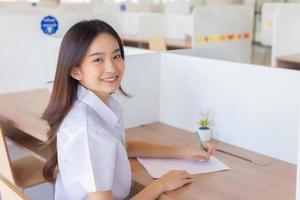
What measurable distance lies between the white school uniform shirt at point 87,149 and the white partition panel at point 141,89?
0.76 metres

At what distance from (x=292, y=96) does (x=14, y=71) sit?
247 centimetres

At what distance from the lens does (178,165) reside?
150cm

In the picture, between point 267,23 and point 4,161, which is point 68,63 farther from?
point 267,23

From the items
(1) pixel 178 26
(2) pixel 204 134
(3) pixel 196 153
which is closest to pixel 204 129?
(2) pixel 204 134

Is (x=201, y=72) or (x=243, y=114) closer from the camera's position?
(x=243, y=114)

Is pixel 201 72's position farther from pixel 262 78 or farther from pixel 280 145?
pixel 280 145

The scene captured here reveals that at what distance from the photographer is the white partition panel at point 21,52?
325 centimetres

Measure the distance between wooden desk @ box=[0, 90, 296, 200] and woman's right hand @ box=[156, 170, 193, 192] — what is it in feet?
0.06

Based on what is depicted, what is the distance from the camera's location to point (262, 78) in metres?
1.62

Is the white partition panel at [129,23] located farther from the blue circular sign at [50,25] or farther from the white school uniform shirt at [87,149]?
the white school uniform shirt at [87,149]

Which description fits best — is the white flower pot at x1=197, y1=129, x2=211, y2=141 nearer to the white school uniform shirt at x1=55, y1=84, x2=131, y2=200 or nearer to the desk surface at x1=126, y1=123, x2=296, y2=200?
the desk surface at x1=126, y1=123, x2=296, y2=200

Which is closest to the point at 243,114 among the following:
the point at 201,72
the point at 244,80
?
the point at 244,80

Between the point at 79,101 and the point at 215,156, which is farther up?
the point at 79,101

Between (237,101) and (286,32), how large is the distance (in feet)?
8.10
